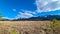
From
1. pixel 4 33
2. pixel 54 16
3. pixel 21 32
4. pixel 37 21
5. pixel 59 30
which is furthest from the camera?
pixel 37 21

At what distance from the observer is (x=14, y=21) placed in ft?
78.0

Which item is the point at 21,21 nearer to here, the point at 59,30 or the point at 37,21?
the point at 37,21

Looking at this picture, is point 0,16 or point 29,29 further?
point 29,29

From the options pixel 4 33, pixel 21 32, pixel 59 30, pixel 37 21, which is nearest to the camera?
pixel 4 33

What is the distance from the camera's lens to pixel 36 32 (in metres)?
18.5

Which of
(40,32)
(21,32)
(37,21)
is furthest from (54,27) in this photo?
(37,21)

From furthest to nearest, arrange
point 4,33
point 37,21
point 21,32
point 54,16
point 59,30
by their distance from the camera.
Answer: point 37,21, point 54,16, point 59,30, point 21,32, point 4,33

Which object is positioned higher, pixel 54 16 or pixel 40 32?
pixel 54 16

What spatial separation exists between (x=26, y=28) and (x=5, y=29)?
109 inches

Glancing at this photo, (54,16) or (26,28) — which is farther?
(54,16)

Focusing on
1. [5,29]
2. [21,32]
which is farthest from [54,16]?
[5,29]

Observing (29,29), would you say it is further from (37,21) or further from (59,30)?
(37,21)

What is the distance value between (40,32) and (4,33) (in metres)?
4.07

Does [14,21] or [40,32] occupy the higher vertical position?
[14,21]
